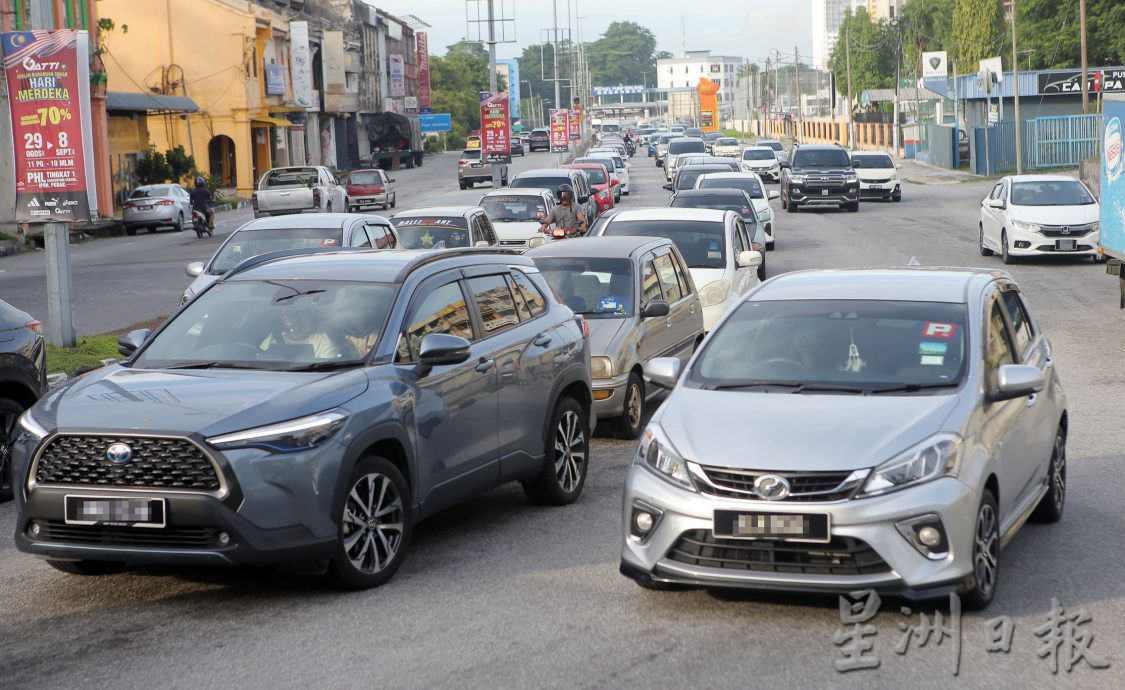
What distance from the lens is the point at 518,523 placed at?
28.2 ft

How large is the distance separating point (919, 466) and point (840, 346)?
1234 mm

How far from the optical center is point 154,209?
4366 centimetres

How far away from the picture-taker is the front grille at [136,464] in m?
6.38

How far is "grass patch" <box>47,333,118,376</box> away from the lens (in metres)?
15.4

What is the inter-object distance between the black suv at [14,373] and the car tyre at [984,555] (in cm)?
672

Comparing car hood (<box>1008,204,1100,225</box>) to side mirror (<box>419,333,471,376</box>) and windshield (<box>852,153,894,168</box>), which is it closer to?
side mirror (<box>419,333,471,376</box>)

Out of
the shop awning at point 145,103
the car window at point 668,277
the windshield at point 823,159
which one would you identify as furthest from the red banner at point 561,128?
the car window at point 668,277

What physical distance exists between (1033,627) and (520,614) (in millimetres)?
2302

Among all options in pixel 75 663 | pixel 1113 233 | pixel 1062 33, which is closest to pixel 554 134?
pixel 1062 33

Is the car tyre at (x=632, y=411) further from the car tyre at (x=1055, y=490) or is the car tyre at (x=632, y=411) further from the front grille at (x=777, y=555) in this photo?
the front grille at (x=777, y=555)

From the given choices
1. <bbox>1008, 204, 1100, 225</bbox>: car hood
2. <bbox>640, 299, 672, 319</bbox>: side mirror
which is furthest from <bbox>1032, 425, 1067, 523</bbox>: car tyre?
<bbox>1008, 204, 1100, 225</bbox>: car hood

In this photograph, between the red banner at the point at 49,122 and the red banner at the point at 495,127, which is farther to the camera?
the red banner at the point at 495,127

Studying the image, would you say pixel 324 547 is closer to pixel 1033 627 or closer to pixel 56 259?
pixel 1033 627

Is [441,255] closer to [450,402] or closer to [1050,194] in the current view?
[450,402]
